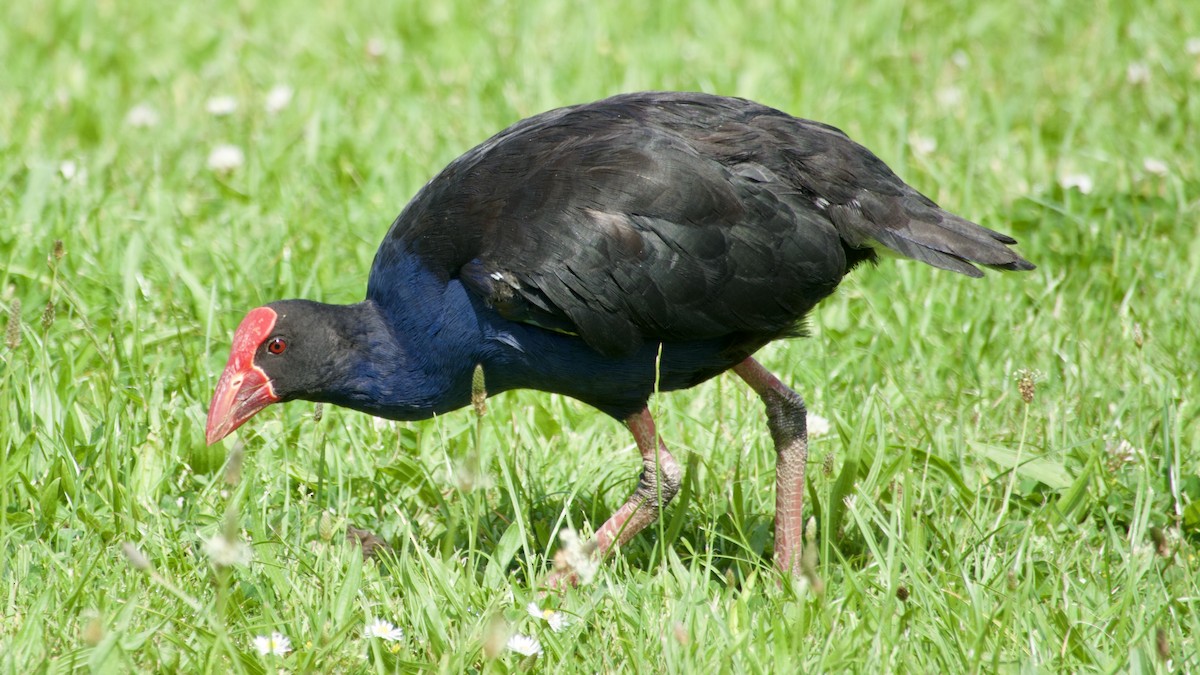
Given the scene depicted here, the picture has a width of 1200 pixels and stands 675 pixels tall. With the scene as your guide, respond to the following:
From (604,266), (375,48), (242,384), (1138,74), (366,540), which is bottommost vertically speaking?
(366,540)

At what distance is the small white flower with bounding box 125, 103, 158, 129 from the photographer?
5.50m

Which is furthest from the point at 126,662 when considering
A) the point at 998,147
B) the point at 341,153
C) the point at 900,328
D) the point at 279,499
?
the point at 998,147

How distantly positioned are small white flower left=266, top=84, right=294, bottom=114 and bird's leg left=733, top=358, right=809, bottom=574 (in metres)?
2.74

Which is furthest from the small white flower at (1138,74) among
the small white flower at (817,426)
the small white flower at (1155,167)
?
the small white flower at (817,426)

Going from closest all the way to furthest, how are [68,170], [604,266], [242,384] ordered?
1. [604,266]
2. [242,384]
3. [68,170]

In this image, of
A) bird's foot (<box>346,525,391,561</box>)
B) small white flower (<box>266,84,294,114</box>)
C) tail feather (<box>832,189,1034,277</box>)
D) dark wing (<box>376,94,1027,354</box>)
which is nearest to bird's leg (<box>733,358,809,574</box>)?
dark wing (<box>376,94,1027,354</box>)

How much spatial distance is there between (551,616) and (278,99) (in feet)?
10.7

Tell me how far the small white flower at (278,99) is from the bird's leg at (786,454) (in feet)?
8.98

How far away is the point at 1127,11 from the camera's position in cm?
637

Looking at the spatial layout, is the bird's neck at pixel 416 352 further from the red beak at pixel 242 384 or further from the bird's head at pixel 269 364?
the red beak at pixel 242 384

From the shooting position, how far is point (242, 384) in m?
3.25

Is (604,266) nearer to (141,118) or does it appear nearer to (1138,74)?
(141,118)

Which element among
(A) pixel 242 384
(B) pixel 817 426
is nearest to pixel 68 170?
(A) pixel 242 384

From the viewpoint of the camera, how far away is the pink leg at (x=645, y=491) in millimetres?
3469
